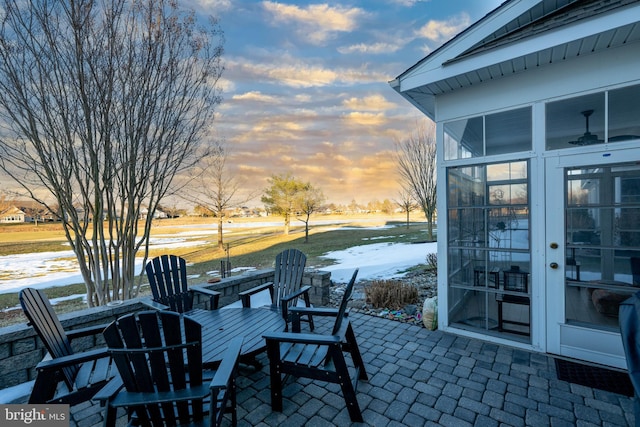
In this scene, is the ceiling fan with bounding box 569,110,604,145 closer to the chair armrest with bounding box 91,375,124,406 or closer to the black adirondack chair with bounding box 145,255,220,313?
the black adirondack chair with bounding box 145,255,220,313

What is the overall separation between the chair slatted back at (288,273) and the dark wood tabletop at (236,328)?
427 millimetres

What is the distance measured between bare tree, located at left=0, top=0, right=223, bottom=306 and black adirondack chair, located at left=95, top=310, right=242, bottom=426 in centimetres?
277

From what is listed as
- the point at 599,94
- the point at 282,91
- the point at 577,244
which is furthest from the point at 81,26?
the point at 282,91

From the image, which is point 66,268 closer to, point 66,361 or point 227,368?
point 66,361

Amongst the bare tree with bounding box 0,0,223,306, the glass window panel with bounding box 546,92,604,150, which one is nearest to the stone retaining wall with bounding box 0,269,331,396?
the bare tree with bounding box 0,0,223,306

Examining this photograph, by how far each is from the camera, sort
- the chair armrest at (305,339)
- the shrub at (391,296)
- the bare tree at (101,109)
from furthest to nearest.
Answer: the shrub at (391,296) < the bare tree at (101,109) < the chair armrest at (305,339)

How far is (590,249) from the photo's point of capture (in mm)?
2770

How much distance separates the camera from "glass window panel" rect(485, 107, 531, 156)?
304cm

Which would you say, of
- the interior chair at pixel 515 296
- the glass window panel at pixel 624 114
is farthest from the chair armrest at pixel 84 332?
the glass window panel at pixel 624 114

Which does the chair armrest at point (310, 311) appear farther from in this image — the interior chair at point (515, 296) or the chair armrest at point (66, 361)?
the interior chair at point (515, 296)

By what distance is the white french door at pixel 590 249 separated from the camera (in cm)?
261

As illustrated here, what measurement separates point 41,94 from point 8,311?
609cm

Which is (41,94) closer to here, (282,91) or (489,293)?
(489,293)

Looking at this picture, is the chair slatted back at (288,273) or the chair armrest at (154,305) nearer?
the chair armrest at (154,305)
